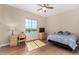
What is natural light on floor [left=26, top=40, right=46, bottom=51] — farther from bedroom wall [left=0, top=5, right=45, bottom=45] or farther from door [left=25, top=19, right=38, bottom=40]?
bedroom wall [left=0, top=5, right=45, bottom=45]

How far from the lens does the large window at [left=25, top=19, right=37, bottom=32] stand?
572cm

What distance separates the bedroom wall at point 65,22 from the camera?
5.20m

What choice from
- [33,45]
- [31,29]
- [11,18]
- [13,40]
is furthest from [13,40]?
[31,29]

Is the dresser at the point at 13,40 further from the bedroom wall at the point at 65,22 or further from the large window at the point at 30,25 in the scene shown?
the bedroom wall at the point at 65,22

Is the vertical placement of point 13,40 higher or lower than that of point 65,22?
lower

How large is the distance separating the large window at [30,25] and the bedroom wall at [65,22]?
4.87ft

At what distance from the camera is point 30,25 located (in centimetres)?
605

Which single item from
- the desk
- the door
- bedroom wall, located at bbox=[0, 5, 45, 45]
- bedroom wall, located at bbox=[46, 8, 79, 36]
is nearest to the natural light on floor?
the desk

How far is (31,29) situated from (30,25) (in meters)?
0.33

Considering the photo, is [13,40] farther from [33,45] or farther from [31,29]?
[31,29]

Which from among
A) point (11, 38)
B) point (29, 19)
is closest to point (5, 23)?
point (11, 38)

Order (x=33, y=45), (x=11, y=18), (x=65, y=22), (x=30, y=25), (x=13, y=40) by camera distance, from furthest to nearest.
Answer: (x=30, y=25), (x=65, y=22), (x=11, y=18), (x=33, y=45), (x=13, y=40)
